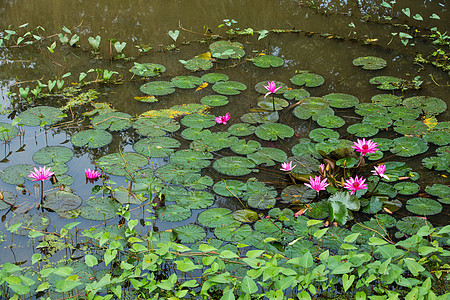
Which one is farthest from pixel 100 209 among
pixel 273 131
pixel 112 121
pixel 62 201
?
pixel 273 131

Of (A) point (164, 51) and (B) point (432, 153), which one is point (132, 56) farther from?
(B) point (432, 153)

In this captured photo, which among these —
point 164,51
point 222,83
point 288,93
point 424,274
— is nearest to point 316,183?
point 424,274

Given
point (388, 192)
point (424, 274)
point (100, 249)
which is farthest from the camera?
point (388, 192)

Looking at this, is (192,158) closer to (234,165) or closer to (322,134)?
(234,165)

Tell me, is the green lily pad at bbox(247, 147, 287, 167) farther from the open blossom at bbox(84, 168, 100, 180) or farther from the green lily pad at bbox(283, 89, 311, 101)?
the open blossom at bbox(84, 168, 100, 180)

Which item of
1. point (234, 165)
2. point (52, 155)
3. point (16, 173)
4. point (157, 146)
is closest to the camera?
point (16, 173)

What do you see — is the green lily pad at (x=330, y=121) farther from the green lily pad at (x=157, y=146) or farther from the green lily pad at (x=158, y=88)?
the green lily pad at (x=158, y=88)

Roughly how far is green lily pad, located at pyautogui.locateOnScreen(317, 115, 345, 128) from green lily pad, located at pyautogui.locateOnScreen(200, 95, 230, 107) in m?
0.92

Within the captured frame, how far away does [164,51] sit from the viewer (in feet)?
16.8

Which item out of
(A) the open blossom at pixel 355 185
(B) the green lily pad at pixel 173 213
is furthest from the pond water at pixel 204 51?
(A) the open blossom at pixel 355 185

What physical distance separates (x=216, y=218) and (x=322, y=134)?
4.41ft

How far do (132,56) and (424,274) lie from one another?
397 centimetres

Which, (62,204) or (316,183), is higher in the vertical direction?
(316,183)

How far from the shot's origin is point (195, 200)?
2.95 meters
